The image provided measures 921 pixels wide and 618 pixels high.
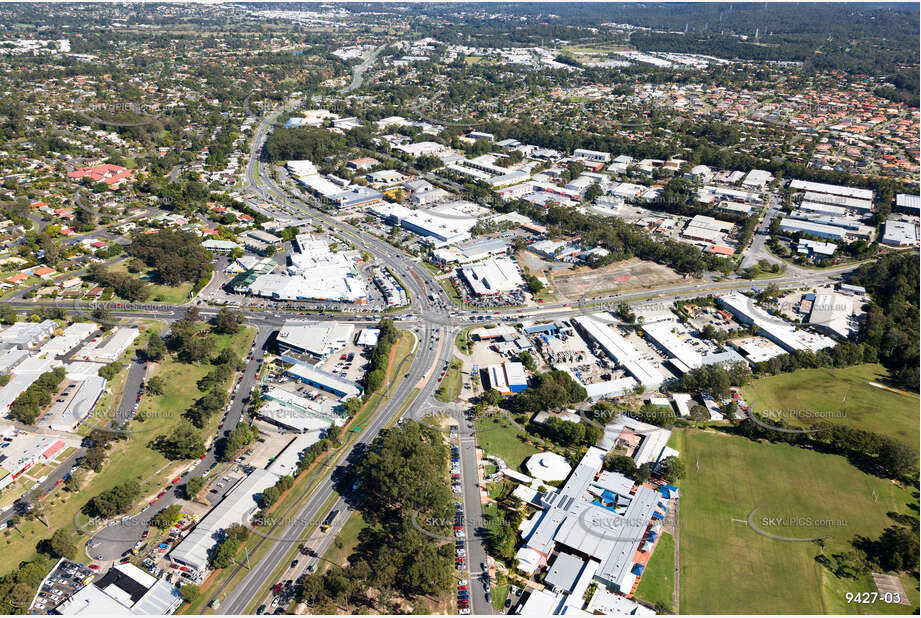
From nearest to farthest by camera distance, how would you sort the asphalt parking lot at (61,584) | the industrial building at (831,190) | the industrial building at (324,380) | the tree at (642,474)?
the asphalt parking lot at (61,584)
the tree at (642,474)
the industrial building at (324,380)
the industrial building at (831,190)

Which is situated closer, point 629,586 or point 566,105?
point 629,586

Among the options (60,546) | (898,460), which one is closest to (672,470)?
(898,460)

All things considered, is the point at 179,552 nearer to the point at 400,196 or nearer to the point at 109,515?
the point at 109,515

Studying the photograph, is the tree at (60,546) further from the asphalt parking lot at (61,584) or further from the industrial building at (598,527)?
the industrial building at (598,527)

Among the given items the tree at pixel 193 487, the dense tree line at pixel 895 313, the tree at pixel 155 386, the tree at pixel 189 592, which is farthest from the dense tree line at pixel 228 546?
the dense tree line at pixel 895 313

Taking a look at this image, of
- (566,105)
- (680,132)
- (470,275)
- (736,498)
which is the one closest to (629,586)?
A: (736,498)

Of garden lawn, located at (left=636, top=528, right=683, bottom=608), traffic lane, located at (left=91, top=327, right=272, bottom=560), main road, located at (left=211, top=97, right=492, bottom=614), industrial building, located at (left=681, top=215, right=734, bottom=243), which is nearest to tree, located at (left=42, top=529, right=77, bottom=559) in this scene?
traffic lane, located at (left=91, top=327, right=272, bottom=560)
